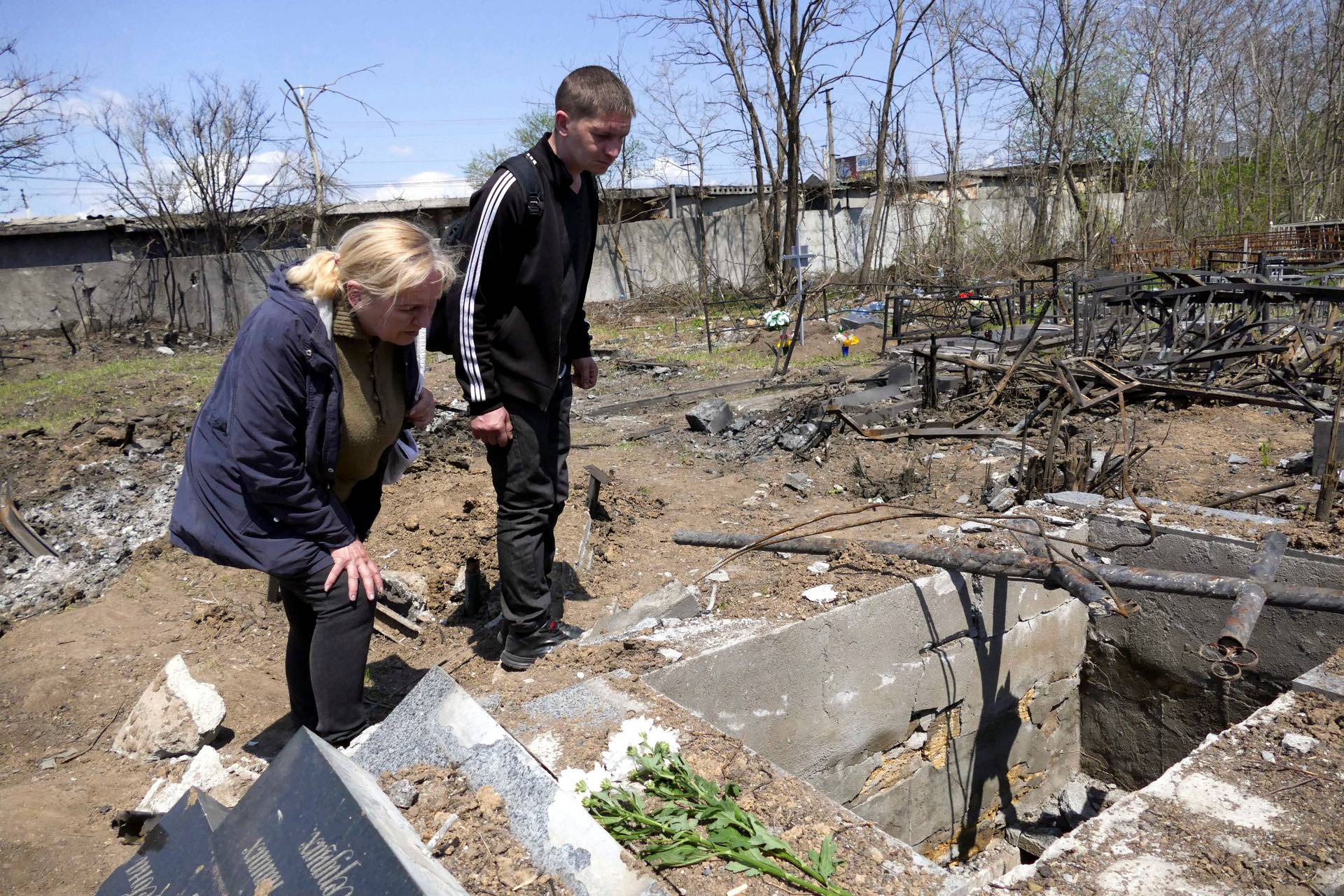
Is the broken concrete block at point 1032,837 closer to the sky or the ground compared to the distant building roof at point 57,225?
closer to the ground

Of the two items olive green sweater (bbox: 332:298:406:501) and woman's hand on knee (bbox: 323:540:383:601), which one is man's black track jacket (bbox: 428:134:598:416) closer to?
olive green sweater (bbox: 332:298:406:501)

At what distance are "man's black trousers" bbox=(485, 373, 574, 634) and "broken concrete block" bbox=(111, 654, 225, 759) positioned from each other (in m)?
1.05

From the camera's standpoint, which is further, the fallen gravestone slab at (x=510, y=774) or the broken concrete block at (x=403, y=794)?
the broken concrete block at (x=403, y=794)

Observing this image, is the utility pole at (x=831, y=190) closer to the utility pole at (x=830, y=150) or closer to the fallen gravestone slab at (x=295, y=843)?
the utility pole at (x=830, y=150)

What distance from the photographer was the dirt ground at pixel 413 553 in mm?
2832

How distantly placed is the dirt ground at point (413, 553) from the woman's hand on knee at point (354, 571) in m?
0.58

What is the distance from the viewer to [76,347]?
14102 millimetres

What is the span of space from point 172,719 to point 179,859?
113 cm

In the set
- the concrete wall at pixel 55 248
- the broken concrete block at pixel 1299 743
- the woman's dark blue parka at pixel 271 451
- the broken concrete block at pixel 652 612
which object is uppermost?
the concrete wall at pixel 55 248

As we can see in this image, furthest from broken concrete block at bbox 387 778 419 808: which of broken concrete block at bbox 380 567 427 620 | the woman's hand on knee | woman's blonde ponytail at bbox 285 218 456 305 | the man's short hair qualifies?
the man's short hair

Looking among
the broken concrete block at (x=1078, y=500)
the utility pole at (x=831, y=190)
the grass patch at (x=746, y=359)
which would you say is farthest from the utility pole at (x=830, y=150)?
the broken concrete block at (x=1078, y=500)

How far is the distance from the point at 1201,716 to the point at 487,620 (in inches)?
135

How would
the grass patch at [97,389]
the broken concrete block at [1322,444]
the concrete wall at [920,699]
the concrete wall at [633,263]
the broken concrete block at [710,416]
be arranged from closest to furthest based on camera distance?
the concrete wall at [920,699] < the broken concrete block at [1322,444] < the broken concrete block at [710,416] < the grass patch at [97,389] < the concrete wall at [633,263]

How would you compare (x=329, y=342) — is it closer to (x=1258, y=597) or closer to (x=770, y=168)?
(x=1258, y=597)
